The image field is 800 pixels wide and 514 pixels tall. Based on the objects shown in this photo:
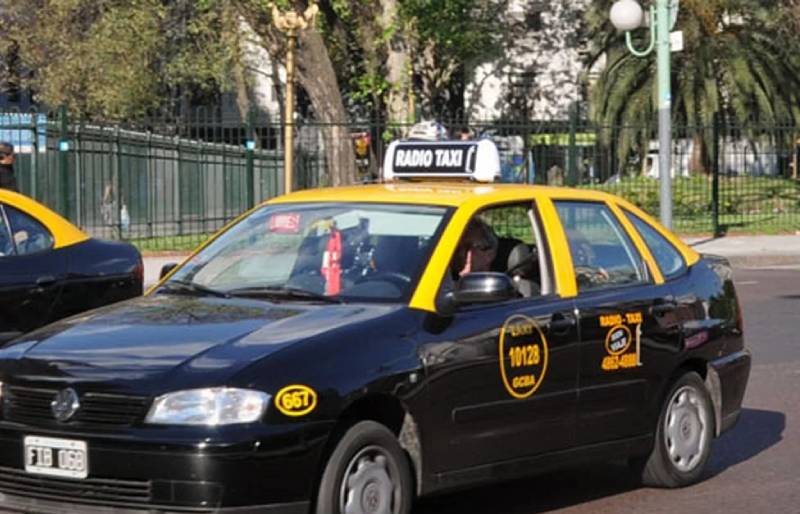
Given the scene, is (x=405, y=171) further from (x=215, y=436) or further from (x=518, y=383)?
(x=215, y=436)

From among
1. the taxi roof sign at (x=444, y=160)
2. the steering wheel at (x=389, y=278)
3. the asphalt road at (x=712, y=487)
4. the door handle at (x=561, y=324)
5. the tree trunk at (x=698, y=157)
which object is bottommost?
the asphalt road at (x=712, y=487)

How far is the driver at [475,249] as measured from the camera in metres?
7.04

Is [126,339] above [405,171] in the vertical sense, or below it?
below

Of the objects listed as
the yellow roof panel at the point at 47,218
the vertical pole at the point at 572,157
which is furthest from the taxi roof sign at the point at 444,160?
the vertical pole at the point at 572,157

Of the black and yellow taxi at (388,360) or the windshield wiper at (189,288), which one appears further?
the windshield wiper at (189,288)

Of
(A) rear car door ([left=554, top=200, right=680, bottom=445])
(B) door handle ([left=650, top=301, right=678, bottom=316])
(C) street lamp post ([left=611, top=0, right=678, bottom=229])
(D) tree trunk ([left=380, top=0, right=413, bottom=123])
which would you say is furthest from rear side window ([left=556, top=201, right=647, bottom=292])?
(D) tree trunk ([left=380, top=0, right=413, bottom=123])

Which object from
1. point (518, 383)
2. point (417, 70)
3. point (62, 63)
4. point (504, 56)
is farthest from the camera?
point (504, 56)

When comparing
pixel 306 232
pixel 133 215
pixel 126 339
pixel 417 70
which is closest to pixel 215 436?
pixel 126 339

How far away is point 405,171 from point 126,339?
7.59 ft

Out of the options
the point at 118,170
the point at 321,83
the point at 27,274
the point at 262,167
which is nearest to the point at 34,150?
the point at 118,170

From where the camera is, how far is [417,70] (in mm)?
46469

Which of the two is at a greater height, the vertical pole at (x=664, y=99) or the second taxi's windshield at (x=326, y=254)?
the vertical pole at (x=664, y=99)

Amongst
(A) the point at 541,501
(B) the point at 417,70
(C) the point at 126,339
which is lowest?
(A) the point at 541,501

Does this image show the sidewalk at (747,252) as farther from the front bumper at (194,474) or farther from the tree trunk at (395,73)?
the front bumper at (194,474)
